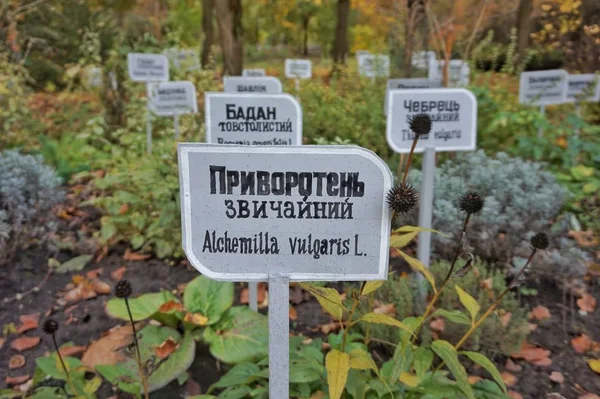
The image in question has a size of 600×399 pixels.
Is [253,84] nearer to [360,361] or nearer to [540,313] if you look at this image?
[540,313]

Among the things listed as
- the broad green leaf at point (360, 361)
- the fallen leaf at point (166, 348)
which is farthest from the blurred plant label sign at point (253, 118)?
the broad green leaf at point (360, 361)

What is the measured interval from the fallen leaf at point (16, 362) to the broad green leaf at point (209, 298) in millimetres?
856

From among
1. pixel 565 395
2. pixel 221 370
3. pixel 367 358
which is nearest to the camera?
pixel 367 358

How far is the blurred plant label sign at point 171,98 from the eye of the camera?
4.70m

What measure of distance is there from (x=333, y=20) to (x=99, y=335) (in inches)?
917

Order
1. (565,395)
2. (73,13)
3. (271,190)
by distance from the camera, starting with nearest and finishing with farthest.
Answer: (271,190)
(565,395)
(73,13)

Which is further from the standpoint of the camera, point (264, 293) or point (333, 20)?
point (333, 20)

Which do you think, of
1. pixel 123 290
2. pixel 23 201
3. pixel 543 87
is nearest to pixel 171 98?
pixel 23 201

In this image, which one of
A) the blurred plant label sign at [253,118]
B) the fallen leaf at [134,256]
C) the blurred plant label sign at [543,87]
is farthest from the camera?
the blurred plant label sign at [543,87]

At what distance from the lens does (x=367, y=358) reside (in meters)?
1.66

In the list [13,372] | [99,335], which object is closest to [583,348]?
[99,335]

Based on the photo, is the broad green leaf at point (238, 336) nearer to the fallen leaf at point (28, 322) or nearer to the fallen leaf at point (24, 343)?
the fallen leaf at point (24, 343)

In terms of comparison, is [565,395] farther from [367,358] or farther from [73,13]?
[73,13]

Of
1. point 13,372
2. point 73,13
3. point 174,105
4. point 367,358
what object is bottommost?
point 13,372
